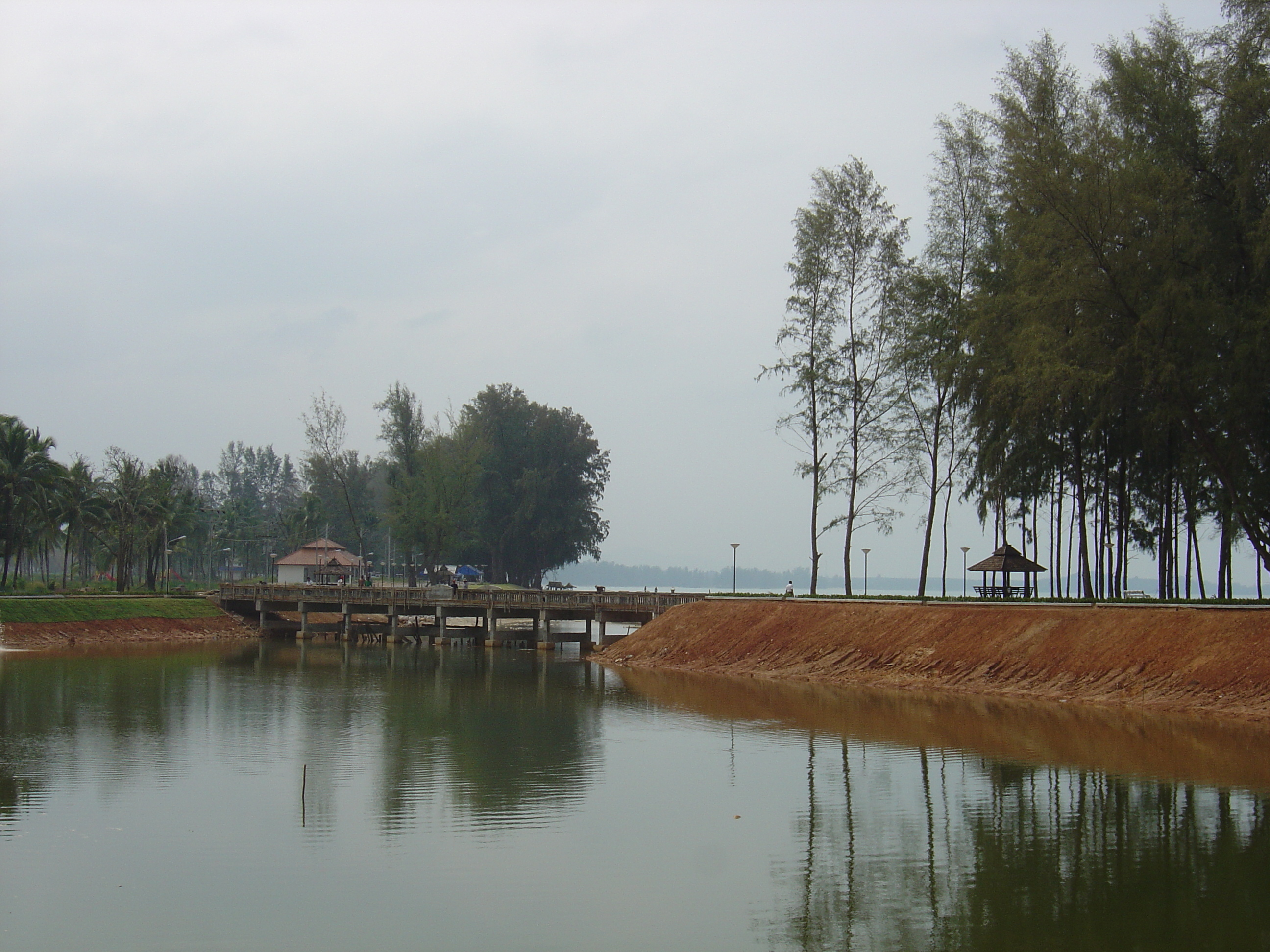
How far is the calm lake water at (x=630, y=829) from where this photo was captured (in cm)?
1486

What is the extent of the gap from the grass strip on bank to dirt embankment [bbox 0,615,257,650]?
0.97 feet

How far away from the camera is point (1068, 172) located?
3812 centimetres

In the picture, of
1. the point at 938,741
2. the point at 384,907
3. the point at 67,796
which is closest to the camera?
the point at 384,907

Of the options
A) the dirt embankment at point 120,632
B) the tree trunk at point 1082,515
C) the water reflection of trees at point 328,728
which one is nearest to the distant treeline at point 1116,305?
the tree trunk at point 1082,515

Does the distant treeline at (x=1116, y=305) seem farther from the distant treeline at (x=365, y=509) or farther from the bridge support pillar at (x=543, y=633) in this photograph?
the distant treeline at (x=365, y=509)

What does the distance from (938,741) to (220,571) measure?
13487 centimetres

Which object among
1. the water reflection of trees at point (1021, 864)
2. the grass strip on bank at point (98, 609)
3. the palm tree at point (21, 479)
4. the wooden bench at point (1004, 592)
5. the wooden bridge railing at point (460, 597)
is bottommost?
the water reflection of trees at point (1021, 864)

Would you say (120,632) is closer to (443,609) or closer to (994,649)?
(443,609)

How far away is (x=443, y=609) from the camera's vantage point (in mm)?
69625

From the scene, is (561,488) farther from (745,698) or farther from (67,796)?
(67,796)

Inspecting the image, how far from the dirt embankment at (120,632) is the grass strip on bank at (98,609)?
0.97ft

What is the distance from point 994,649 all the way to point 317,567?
6949 cm

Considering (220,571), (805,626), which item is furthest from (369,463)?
(805,626)

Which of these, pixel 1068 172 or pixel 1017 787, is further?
pixel 1068 172
